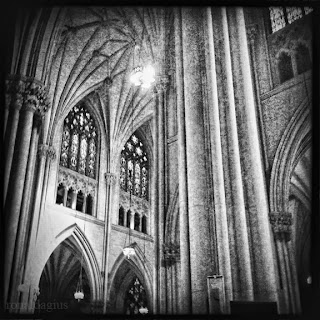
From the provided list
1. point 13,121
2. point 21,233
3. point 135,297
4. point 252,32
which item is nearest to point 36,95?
point 13,121

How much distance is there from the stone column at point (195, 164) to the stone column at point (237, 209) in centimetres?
47

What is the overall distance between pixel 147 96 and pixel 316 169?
2155 centimetres

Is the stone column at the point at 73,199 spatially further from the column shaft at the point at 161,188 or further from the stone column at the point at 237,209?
the stone column at the point at 237,209

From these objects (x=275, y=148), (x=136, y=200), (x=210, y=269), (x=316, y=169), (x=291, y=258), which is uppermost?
(x=136, y=200)

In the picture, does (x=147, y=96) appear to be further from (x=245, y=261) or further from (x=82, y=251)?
(x=245, y=261)

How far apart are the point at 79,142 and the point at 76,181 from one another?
227 cm

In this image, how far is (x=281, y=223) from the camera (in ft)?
40.8

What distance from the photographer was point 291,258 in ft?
39.8

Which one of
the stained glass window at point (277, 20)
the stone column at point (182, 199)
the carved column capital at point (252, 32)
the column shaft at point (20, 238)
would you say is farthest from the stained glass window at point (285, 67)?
the column shaft at point (20, 238)

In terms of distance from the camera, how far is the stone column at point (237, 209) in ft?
19.5

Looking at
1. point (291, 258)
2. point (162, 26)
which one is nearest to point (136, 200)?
point (162, 26)

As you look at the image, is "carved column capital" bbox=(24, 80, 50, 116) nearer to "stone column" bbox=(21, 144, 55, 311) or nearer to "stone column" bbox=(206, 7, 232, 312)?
"stone column" bbox=(206, 7, 232, 312)

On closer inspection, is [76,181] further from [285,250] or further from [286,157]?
[285,250]

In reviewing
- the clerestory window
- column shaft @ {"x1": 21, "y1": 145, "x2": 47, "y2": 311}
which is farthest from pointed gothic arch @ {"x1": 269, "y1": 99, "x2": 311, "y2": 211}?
the clerestory window
